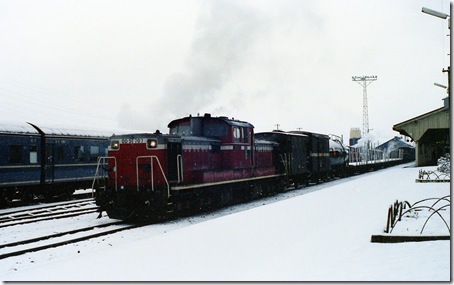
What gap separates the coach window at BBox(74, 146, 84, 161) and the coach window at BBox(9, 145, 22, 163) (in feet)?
9.99

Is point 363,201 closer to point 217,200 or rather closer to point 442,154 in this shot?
point 217,200

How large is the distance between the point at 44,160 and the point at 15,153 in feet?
4.94

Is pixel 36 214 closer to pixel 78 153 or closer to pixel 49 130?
pixel 49 130

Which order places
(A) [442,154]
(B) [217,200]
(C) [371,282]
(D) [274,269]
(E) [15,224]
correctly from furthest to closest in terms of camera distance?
(A) [442,154], (B) [217,200], (E) [15,224], (D) [274,269], (C) [371,282]

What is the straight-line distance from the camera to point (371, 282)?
502cm

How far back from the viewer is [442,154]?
49.9m

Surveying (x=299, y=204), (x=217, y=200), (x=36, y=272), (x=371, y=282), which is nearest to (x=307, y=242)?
(x=371, y=282)

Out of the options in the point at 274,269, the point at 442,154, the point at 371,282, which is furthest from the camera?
the point at 442,154

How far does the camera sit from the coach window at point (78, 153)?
2072 centimetres

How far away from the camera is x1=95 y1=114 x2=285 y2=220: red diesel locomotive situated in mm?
13203

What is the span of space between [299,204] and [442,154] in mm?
43675

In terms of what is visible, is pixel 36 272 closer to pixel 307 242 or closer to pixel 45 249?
pixel 45 249

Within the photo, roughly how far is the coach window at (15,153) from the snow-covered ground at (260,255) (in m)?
9.24

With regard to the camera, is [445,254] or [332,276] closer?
[332,276]
